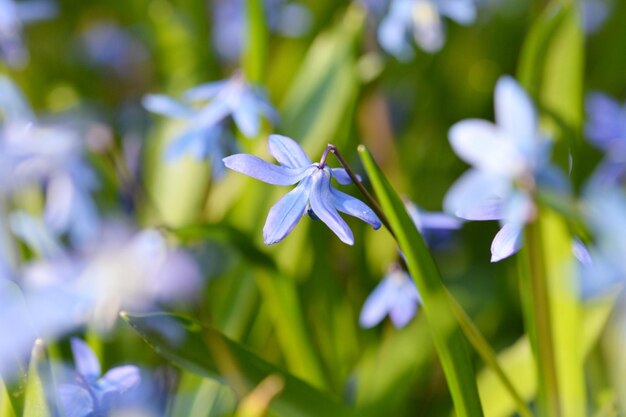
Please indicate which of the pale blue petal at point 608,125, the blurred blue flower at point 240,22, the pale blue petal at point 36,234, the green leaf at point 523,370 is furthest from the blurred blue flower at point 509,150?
the blurred blue flower at point 240,22

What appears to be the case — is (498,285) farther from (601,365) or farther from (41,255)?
(41,255)

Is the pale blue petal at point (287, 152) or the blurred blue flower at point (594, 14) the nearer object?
the pale blue petal at point (287, 152)

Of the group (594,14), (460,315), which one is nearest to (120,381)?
(460,315)

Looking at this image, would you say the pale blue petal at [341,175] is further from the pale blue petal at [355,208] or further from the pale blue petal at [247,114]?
the pale blue petal at [247,114]

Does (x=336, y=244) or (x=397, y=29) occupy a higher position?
(x=397, y=29)

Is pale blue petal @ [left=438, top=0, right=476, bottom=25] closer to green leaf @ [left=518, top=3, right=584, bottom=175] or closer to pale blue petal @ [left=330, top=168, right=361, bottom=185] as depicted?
green leaf @ [left=518, top=3, right=584, bottom=175]

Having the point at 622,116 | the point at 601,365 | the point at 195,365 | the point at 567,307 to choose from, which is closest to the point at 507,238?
the point at 567,307
